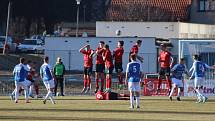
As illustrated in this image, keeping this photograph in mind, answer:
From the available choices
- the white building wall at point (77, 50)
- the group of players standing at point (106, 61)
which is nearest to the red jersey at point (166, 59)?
the group of players standing at point (106, 61)

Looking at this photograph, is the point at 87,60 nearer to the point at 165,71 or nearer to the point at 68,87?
the point at 165,71

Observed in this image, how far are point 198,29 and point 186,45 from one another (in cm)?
3349

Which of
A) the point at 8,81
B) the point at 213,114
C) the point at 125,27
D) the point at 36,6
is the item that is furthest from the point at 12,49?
the point at 213,114

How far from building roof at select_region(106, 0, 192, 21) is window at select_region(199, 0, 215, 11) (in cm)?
135

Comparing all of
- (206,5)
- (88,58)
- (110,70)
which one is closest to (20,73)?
(110,70)

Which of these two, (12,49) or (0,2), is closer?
(12,49)

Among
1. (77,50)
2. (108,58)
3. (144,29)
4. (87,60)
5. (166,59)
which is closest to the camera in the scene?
(108,58)

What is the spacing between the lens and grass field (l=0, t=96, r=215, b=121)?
84.0 feet

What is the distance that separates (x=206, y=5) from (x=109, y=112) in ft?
193

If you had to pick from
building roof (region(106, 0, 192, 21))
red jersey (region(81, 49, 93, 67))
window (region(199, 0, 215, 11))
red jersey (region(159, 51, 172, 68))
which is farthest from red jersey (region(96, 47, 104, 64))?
building roof (region(106, 0, 192, 21))

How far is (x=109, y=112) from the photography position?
2811 centimetres

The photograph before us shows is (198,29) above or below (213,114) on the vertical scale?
above

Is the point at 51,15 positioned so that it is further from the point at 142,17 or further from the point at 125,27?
the point at 125,27

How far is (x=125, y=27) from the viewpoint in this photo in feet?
261
